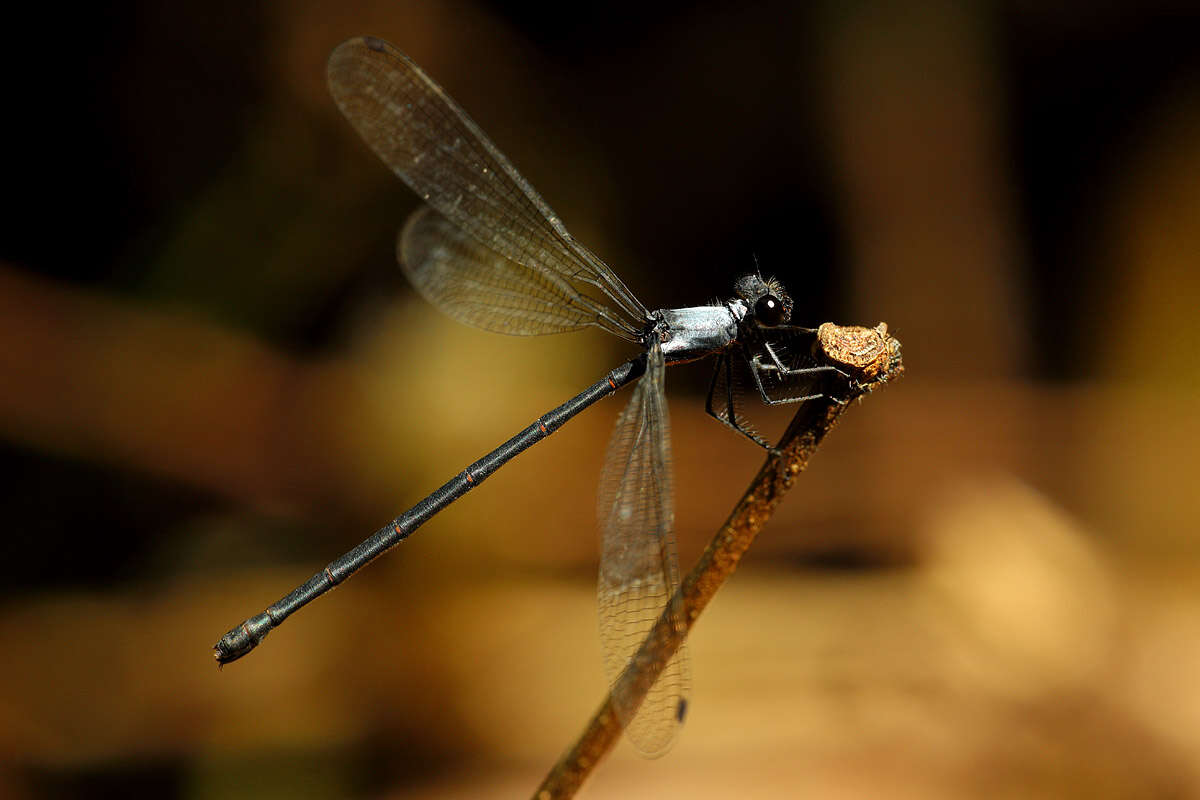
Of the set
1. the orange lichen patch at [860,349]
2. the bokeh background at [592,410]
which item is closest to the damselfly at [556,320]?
the orange lichen patch at [860,349]

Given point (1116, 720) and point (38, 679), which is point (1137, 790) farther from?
point (38, 679)

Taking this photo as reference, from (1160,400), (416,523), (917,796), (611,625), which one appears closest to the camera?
(611,625)

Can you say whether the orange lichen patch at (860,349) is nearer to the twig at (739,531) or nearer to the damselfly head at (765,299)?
the twig at (739,531)

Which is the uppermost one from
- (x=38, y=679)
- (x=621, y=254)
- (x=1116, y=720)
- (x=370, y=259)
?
(x=621, y=254)

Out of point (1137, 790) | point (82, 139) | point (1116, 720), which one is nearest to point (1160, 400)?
point (1116, 720)

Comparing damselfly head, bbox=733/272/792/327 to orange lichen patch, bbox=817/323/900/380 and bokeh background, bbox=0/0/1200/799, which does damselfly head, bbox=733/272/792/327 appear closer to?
orange lichen patch, bbox=817/323/900/380
